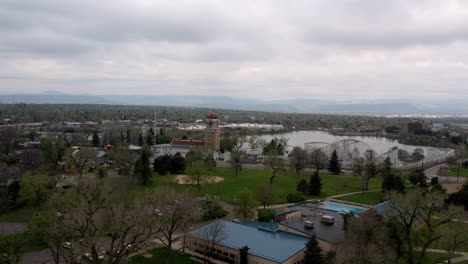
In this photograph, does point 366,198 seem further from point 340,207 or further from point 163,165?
point 163,165

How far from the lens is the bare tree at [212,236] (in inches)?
670

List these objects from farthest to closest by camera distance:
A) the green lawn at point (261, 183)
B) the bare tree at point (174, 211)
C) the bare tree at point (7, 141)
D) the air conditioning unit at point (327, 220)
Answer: the bare tree at point (7, 141) < the green lawn at point (261, 183) < the air conditioning unit at point (327, 220) < the bare tree at point (174, 211)

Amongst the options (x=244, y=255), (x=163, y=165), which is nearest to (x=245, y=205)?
(x=244, y=255)

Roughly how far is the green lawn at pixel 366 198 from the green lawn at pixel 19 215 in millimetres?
22338

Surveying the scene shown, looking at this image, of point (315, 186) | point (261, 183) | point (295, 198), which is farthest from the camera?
point (261, 183)

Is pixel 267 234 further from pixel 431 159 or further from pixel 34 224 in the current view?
pixel 431 159

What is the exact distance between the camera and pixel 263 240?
57.0 feet

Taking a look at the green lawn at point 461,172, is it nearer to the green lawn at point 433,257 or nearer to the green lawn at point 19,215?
the green lawn at point 433,257

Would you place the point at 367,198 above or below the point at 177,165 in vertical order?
below

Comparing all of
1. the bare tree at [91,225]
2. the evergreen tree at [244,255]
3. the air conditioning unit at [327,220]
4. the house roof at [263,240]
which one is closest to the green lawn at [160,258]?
the bare tree at [91,225]

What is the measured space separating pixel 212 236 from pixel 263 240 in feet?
7.91

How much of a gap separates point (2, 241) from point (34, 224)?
11.0 feet

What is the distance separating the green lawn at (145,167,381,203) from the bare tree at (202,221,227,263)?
9846 mm

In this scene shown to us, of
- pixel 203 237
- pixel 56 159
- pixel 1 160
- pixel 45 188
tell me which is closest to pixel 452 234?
pixel 203 237
